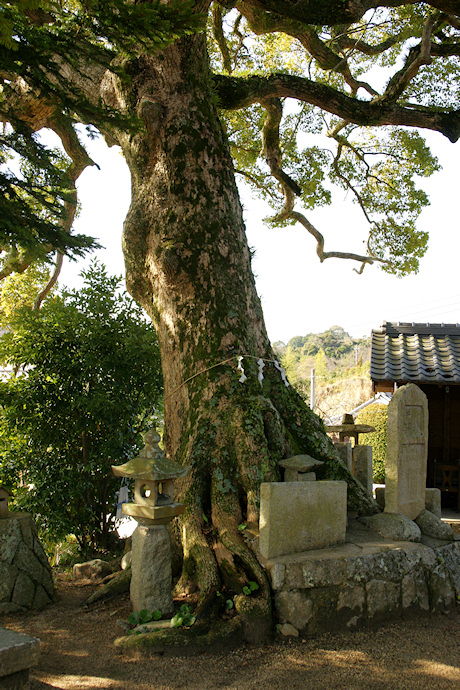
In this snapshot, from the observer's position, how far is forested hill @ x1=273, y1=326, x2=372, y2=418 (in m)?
31.7

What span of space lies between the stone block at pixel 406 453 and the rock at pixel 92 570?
315cm

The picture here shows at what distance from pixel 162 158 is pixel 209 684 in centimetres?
529

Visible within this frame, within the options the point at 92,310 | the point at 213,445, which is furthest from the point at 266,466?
the point at 92,310

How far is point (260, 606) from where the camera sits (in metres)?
3.93

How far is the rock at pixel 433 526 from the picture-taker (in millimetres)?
5305

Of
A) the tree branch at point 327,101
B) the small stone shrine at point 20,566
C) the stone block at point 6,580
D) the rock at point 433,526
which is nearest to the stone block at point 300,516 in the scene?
the rock at point 433,526

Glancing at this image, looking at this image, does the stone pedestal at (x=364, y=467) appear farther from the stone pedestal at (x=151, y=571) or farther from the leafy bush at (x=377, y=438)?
the leafy bush at (x=377, y=438)

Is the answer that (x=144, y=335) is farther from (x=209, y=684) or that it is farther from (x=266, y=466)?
(x=209, y=684)

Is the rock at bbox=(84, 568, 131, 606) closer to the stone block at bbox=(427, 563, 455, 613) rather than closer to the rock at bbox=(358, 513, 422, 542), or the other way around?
the rock at bbox=(358, 513, 422, 542)

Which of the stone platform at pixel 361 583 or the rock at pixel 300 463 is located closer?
the stone platform at pixel 361 583

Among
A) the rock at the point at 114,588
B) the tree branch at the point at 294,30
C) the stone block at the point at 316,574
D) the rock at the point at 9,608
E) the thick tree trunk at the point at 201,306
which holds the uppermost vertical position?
the tree branch at the point at 294,30

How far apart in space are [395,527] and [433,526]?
0.59 m

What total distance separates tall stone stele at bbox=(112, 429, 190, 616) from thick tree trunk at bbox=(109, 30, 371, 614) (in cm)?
36

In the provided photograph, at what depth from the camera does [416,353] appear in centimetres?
1016
